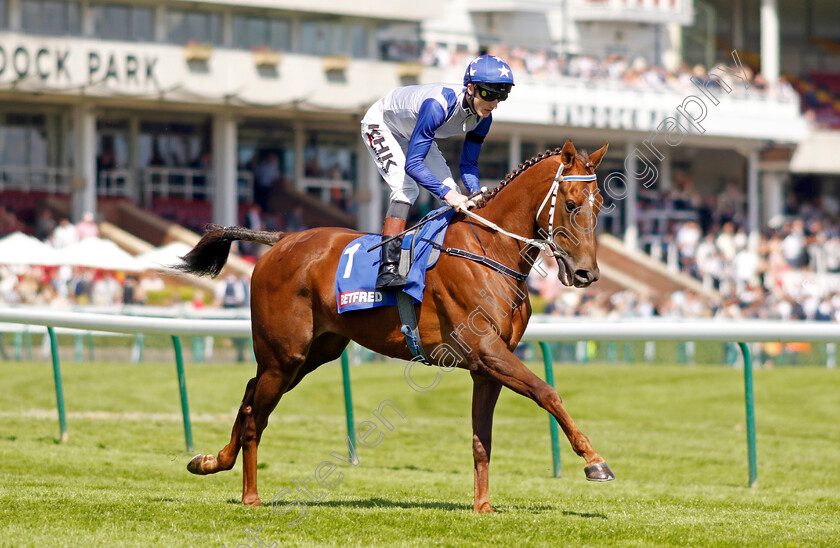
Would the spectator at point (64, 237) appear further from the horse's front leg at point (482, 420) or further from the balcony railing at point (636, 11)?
the balcony railing at point (636, 11)

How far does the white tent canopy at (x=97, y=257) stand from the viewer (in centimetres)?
1780

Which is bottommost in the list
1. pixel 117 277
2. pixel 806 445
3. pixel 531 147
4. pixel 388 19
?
pixel 806 445

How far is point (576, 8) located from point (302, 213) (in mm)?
10279

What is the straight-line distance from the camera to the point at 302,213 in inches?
1060

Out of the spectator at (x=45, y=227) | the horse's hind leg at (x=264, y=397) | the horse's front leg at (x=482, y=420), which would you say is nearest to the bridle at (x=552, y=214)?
the horse's front leg at (x=482, y=420)

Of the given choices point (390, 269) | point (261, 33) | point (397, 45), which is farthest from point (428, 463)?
point (397, 45)

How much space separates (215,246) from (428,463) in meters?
2.66

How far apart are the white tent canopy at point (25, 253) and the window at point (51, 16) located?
25.4ft

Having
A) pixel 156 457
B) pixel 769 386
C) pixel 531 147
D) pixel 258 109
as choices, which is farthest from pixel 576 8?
pixel 156 457

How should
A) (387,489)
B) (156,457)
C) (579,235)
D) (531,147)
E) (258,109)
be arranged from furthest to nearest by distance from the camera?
(531,147), (258,109), (156,457), (387,489), (579,235)

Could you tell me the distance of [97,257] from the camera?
18.0 metres

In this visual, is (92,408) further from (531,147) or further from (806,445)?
(531,147)

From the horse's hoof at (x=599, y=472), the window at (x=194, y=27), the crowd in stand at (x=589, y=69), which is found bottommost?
the horse's hoof at (x=599, y=472)

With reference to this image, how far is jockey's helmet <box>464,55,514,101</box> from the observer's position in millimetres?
5281
